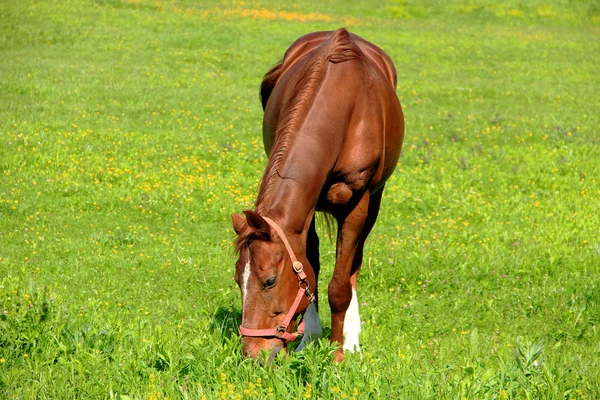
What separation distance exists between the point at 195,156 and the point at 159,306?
5932 millimetres

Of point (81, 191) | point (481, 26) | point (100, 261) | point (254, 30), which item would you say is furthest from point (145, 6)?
point (100, 261)

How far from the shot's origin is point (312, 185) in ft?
16.1

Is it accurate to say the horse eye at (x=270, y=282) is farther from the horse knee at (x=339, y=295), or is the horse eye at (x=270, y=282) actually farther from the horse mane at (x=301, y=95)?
the horse knee at (x=339, y=295)

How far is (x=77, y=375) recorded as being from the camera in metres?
4.78

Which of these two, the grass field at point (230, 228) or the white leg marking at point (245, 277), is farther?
the grass field at point (230, 228)

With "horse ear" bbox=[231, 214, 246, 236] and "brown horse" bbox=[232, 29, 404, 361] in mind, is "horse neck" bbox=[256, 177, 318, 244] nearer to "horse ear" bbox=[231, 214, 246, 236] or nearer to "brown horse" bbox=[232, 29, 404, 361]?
"brown horse" bbox=[232, 29, 404, 361]

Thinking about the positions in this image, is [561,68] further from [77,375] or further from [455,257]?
[77,375]

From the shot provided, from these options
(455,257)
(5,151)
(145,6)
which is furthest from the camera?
(145,6)

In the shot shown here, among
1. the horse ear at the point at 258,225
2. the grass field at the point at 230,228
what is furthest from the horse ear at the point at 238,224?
the grass field at the point at 230,228

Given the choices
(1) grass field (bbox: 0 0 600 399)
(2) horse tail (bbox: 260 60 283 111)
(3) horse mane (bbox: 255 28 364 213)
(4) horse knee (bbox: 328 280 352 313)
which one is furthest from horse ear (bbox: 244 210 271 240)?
(2) horse tail (bbox: 260 60 283 111)

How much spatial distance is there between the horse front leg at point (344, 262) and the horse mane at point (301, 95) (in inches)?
36.7

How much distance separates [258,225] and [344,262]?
5.05ft

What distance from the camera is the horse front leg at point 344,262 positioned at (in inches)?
229

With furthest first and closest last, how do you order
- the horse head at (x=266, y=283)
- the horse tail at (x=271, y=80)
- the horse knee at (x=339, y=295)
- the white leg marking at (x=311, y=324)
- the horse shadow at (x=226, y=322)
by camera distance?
the horse tail at (x=271, y=80), the white leg marking at (x=311, y=324), the horse knee at (x=339, y=295), the horse shadow at (x=226, y=322), the horse head at (x=266, y=283)
